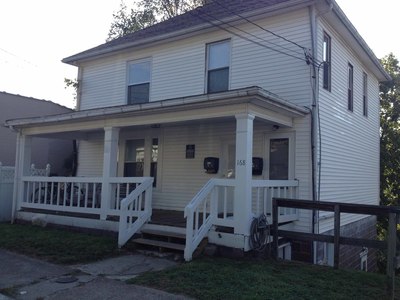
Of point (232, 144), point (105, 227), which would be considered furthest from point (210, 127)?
point (105, 227)

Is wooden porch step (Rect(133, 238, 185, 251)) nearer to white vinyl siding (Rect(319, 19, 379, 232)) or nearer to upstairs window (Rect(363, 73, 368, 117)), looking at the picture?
white vinyl siding (Rect(319, 19, 379, 232))

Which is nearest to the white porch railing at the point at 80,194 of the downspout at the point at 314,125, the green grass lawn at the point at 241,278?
the green grass lawn at the point at 241,278

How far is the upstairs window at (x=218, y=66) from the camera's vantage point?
1059 cm

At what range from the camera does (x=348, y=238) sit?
266 inches

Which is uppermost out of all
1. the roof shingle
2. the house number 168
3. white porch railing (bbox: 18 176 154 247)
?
the roof shingle

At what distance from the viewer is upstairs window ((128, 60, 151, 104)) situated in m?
12.2

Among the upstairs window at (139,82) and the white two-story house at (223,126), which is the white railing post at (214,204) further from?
the upstairs window at (139,82)

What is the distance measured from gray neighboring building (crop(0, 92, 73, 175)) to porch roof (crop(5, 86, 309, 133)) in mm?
6507

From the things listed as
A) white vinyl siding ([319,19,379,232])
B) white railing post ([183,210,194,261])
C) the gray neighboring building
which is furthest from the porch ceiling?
the gray neighboring building

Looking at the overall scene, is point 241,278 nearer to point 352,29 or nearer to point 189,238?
point 189,238

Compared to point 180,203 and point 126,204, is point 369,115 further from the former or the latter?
point 126,204

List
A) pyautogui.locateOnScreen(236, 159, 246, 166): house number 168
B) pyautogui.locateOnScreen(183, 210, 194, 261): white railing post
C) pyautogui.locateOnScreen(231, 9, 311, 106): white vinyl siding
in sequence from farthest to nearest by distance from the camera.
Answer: pyautogui.locateOnScreen(231, 9, 311, 106): white vinyl siding → pyautogui.locateOnScreen(236, 159, 246, 166): house number 168 → pyautogui.locateOnScreen(183, 210, 194, 261): white railing post

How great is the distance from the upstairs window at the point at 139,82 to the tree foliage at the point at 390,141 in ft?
43.8

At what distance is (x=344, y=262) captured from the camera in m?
10.8
